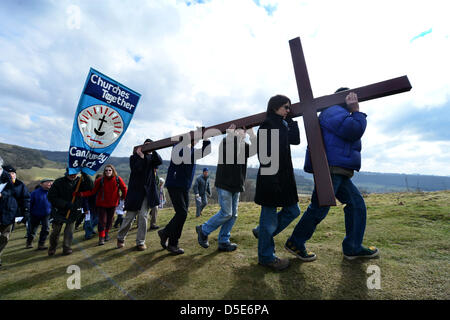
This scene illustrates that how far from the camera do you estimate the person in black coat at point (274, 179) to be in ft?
11.0

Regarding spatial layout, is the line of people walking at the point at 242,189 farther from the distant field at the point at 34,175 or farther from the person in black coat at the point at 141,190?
the distant field at the point at 34,175

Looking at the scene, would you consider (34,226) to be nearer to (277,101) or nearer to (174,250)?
(174,250)

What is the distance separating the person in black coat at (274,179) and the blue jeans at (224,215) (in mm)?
1014

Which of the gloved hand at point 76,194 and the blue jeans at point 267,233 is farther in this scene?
the gloved hand at point 76,194

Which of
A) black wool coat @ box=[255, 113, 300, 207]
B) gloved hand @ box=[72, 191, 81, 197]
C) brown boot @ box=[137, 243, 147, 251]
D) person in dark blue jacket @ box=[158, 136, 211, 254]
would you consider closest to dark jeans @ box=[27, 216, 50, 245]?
gloved hand @ box=[72, 191, 81, 197]

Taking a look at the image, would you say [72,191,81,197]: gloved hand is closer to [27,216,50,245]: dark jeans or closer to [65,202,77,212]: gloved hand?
[65,202,77,212]: gloved hand

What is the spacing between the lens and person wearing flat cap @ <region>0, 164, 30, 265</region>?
198 inches

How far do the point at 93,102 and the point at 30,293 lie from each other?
3722mm

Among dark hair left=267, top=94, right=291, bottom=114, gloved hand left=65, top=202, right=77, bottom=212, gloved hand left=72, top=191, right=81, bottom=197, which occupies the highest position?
dark hair left=267, top=94, right=291, bottom=114

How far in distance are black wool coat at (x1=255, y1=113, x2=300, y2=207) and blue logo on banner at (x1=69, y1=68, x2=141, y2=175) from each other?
3.65 m

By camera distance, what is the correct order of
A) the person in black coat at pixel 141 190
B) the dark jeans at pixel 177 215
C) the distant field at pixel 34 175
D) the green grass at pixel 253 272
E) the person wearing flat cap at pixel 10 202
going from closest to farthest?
1. the green grass at pixel 253 272
2. the dark jeans at pixel 177 215
3. the person wearing flat cap at pixel 10 202
4. the person in black coat at pixel 141 190
5. the distant field at pixel 34 175

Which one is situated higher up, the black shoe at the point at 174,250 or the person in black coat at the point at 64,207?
the person in black coat at the point at 64,207

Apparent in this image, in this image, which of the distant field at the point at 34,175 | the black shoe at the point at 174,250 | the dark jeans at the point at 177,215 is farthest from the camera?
the distant field at the point at 34,175

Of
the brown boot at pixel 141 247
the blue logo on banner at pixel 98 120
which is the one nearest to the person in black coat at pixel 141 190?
the brown boot at pixel 141 247
